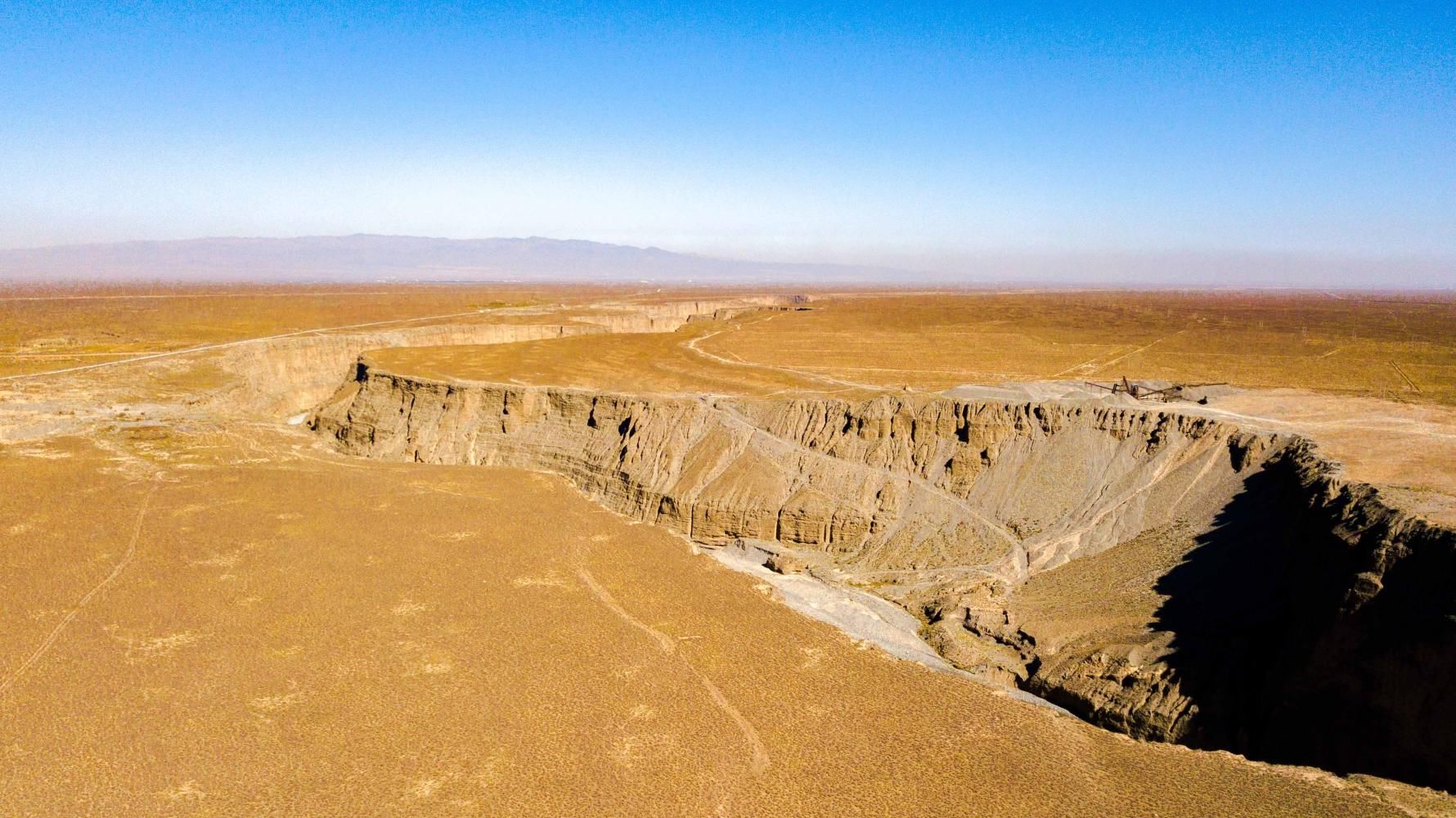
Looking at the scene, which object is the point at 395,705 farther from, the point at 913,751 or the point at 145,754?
the point at 913,751

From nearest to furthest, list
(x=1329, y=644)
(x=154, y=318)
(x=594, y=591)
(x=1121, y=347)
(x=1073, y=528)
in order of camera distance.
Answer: (x=1329, y=644)
(x=594, y=591)
(x=1073, y=528)
(x=1121, y=347)
(x=154, y=318)

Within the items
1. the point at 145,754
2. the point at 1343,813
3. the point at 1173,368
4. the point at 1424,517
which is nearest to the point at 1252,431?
the point at 1424,517

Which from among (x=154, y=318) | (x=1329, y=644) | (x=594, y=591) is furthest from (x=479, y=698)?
(x=154, y=318)

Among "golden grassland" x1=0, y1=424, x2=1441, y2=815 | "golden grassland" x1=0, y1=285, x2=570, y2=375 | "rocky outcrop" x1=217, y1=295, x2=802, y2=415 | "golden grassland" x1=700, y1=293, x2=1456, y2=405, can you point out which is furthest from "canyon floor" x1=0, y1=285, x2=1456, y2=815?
"golden grassland" x1=0, y1=285, x2=570, y2=375

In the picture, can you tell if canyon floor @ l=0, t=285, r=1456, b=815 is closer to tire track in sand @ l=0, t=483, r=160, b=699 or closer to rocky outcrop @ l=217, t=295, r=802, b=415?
tire track in sand @ l=0, t=483, r=160, b=699

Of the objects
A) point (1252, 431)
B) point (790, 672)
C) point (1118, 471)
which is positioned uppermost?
point (1252, 431)

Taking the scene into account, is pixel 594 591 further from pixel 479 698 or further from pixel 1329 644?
pixel 1329 644
